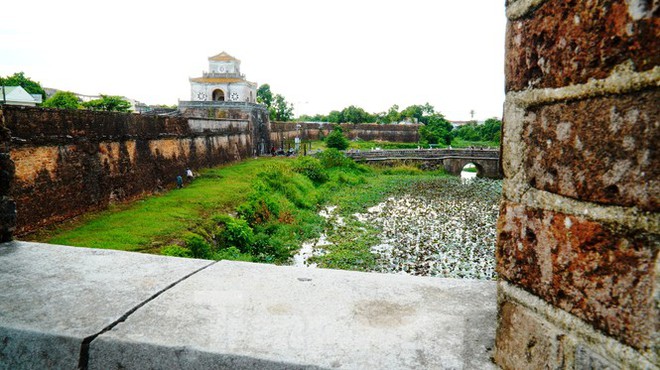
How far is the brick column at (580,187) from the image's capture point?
0.58 m

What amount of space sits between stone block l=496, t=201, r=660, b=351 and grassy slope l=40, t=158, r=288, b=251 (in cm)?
728

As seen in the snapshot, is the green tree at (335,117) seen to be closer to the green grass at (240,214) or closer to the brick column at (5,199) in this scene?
the green grass at (240,214)

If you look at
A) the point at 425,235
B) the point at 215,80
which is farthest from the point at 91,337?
the point at 215,80

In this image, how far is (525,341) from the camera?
779mm

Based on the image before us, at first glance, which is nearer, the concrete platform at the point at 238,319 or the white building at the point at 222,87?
the concrete platform at the point at 238,319

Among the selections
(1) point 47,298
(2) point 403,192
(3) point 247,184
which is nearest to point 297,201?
(3) point 247,184

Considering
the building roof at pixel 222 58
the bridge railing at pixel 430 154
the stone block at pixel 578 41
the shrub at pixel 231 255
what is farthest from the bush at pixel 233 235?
the building roof at pixel 222 58

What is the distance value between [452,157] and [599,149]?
31952 millimetres

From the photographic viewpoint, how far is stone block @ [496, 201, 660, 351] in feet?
1.90

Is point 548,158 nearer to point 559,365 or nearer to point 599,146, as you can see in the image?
point 599,146

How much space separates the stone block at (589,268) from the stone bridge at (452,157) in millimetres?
29574

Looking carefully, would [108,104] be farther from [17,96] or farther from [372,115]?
[372,115]

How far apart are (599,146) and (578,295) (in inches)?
9.5

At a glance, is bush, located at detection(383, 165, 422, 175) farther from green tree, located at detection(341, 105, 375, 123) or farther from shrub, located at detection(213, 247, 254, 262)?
green tree, located at detection(341, 105, 375, 123)
